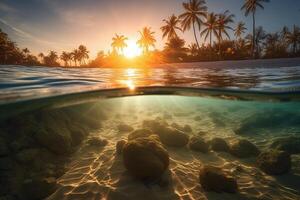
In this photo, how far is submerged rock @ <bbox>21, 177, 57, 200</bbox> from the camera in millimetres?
7117

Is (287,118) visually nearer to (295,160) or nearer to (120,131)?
(295,160)

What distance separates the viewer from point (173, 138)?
38.6ft

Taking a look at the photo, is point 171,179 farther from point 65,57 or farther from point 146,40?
point 65,57

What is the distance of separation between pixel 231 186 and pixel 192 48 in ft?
159

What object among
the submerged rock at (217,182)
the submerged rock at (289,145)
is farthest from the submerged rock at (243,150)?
the submerged rock at (217,182)

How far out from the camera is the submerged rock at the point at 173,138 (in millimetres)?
11648

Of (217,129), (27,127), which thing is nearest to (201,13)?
(217,129)

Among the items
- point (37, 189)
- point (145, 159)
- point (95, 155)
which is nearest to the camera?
point (37, 189)

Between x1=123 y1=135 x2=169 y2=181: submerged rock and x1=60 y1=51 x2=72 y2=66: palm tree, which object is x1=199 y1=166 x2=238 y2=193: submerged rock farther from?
x1=60 y1=51 x2=72 y2=66: palm tree

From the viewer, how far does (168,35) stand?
178 feet

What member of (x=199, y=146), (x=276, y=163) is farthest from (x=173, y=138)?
(x=276, y=163)

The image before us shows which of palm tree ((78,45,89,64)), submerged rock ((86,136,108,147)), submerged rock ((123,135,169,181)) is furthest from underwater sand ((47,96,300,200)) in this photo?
palm tree ((78,45,89,64))

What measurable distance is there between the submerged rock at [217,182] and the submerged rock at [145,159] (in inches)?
67.0

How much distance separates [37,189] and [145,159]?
4.07m
